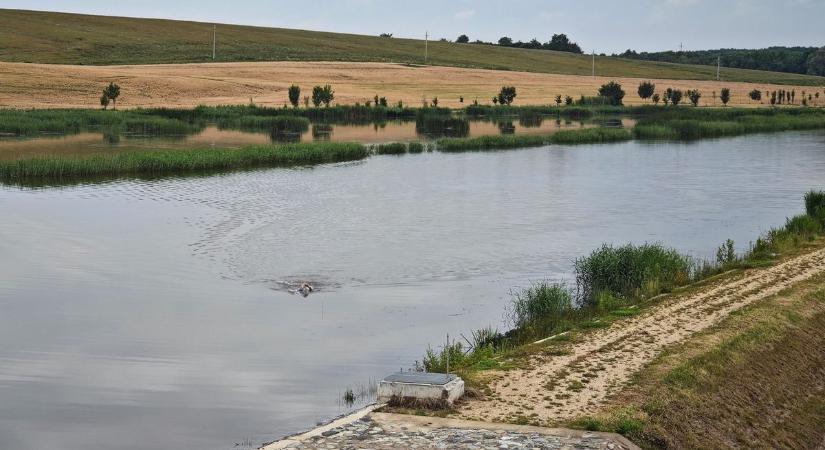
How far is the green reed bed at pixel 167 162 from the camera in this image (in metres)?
38.7

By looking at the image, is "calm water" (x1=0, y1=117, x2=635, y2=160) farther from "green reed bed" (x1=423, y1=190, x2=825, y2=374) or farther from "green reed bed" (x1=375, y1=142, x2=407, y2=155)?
"green reed bed" (x1=423, y1=190, x2=825, y2=374)

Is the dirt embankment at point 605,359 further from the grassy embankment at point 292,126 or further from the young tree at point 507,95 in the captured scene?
the young tree at point 507,95

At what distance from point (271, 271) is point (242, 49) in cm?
9512

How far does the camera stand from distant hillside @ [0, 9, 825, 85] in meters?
100

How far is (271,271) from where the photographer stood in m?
22.3

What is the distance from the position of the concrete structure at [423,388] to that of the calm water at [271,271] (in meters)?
1.25

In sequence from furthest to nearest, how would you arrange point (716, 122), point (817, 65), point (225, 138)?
point (817, 65) → point (716, 122) → point (225, 138)

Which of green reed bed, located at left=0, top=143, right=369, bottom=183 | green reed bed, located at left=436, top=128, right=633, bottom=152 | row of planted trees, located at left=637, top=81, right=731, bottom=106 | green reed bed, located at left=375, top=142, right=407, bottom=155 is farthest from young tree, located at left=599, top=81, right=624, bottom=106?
green reed bed, located at left=0, top=143, right=369, bottom=183

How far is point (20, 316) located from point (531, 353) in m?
8.80

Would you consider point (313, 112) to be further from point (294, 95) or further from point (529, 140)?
point (529, 140)

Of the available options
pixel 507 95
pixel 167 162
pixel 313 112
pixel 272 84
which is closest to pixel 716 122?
pixel 507 95

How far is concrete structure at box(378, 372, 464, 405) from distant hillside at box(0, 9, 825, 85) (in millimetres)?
84962

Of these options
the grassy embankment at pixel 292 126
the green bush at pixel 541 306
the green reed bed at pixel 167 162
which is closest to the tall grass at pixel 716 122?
the grassy embankment at pixel 292 126

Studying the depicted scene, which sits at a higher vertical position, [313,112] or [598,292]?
[313,112]
